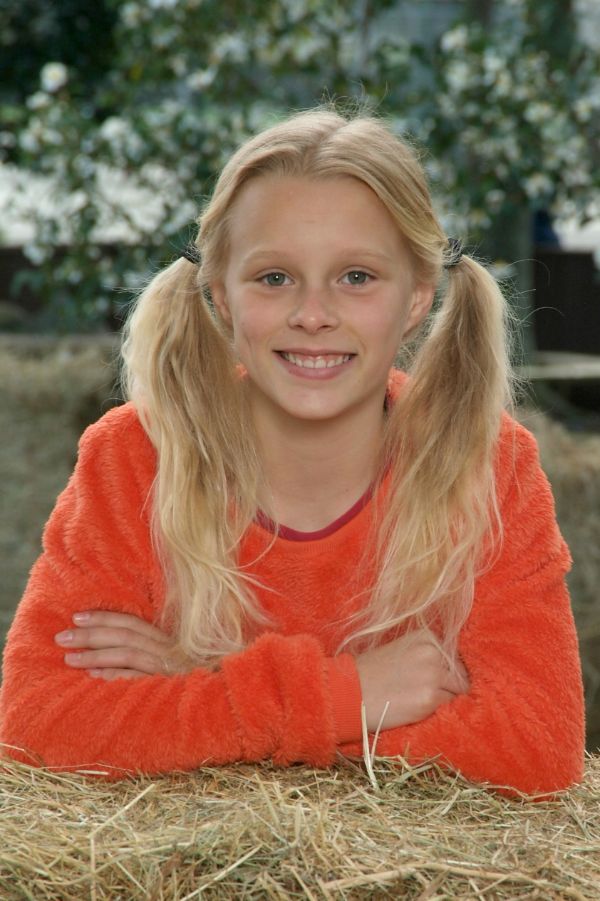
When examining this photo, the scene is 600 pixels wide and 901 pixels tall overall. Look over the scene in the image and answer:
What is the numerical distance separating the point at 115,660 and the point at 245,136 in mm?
3451

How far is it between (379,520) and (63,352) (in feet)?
14.9

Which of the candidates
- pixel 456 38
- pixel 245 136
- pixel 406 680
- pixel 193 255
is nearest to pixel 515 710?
pixel 406 680

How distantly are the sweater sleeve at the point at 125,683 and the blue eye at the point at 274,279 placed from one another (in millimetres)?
374

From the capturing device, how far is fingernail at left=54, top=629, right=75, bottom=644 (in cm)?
222

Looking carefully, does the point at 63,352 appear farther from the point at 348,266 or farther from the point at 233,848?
the point at 233,848

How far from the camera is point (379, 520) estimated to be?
235 cm

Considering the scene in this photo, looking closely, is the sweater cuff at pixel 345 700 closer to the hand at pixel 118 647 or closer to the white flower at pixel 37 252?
the hand at pixel 118 647

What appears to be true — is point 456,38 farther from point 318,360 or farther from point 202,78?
point 318,360

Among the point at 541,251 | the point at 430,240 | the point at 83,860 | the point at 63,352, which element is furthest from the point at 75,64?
the point at 83,860

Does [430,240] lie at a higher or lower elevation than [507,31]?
lower

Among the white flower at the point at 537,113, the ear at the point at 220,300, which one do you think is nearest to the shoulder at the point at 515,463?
the ear at the point at 220,300

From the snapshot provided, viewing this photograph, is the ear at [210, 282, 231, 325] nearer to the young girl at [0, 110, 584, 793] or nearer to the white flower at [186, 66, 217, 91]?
the young girl at [0, 110, 584, 793]

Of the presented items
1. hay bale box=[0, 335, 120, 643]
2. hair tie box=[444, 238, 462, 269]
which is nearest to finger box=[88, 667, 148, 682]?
hair tie box=[444, 238, 462, 269]

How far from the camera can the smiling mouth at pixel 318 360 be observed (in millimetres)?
2240
